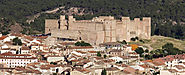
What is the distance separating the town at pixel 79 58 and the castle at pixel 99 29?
654 mm

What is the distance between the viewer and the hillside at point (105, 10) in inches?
3538

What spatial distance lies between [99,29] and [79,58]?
314 inches

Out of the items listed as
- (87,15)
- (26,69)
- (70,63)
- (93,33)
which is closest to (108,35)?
(93,33)

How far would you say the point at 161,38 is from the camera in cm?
7831

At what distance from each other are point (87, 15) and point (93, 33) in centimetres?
2902

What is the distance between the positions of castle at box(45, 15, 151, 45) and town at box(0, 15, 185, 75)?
2.14ft

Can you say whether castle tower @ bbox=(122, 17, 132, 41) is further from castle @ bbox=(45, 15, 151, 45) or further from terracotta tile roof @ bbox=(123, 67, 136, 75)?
terracotta tile roof @ bbox=(123, 67, 136, 75)

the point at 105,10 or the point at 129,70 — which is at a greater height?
the point at 105,10

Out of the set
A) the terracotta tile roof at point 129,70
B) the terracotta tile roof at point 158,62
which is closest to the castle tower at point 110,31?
the terracotta tile roof at point 158,62

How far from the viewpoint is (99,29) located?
221 ft

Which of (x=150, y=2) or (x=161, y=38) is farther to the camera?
(x=150, y=2)

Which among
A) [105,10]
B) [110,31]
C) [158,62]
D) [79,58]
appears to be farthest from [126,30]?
[105,10]

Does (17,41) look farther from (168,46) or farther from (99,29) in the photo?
(168,46)

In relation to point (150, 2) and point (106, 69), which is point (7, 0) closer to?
point (150, 2)
